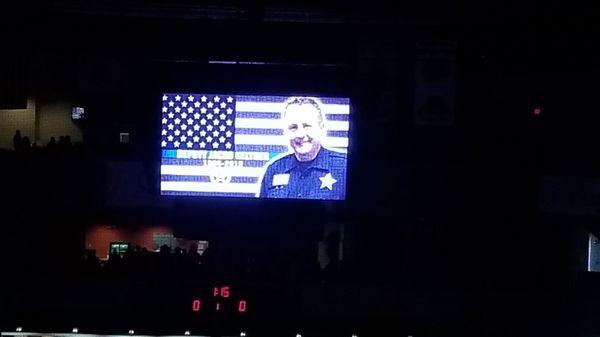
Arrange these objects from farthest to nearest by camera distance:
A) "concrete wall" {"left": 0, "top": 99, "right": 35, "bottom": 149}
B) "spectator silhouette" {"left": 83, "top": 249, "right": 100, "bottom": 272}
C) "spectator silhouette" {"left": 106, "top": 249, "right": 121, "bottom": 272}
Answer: "concrete wall" {"left": 0, "top": 99, "right": 35, "bottom": 149} < "spectator silhouette" {"left": 83, "top": 249, "right": 100, "bottom": 272} < "spectator silhouette" {"left": 106, "top": 249, "right": 121, "bottom": 272}

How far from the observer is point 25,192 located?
4.23 m

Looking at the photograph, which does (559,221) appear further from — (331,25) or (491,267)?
(331,25)

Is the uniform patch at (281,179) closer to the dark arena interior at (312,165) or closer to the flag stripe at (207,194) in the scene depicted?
the dark arena interior at (312,165)

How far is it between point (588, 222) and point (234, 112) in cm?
188

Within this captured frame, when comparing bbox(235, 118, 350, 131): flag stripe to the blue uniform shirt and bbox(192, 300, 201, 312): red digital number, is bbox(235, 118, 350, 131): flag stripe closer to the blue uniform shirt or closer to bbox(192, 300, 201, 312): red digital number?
the blue uniform shirt

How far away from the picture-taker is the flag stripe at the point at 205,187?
3.67m

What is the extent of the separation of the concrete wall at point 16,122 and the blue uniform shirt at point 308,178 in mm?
3466

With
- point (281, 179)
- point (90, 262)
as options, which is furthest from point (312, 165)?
point (90, 262)

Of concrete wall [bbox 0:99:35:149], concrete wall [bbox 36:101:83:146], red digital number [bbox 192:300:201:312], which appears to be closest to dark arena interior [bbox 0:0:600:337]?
red digital number [bbox 192:300:201:312]

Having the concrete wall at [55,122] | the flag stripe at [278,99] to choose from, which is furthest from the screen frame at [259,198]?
the concrete wall at [55,122]

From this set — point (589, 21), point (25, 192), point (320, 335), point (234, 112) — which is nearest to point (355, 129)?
point (234, 112)

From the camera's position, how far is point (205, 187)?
12.0 feet

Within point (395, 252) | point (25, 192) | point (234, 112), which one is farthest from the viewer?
point (395, 252)

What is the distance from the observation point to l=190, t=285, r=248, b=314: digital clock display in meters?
3.82
